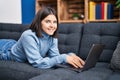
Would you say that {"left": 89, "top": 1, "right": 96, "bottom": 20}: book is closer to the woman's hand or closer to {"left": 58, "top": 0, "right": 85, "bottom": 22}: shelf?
{"left": 58, "top": 0, "right": 85, "bottom": 22}: shelf

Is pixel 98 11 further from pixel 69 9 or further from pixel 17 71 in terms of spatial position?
pixel 17 71

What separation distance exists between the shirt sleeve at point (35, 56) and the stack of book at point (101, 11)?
1445 millimetres

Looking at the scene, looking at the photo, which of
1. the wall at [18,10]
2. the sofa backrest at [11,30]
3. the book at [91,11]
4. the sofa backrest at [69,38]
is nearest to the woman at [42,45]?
the sofa backrest at [69,38]

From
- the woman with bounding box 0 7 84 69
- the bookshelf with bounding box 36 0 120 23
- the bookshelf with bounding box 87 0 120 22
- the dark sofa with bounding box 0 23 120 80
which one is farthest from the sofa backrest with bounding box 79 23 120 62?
the bookshelf with bounding box 36 0 120 23

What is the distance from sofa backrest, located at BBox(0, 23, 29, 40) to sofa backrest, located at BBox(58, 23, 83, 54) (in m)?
0.55

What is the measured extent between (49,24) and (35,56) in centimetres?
31

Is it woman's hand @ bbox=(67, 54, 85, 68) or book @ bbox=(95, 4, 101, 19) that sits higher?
book @ bbox=(95, 4, 101, 19)

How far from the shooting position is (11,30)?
2.87m

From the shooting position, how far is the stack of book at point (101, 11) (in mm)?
3076

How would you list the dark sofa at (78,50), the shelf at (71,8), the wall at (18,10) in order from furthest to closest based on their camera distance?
the wall at (18,10)
the shelf at (71,8)
the dark sofa at (78,50)

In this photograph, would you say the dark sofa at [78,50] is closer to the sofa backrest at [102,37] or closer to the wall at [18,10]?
the sofa backrest at [102,37]

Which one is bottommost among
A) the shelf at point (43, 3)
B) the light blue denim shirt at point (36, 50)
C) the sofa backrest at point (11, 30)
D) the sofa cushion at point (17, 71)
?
the sofa cushion at point (17, 71)

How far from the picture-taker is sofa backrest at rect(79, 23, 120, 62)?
Result: 2.17 m

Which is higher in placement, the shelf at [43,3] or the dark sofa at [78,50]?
the shelf at [43,3]
